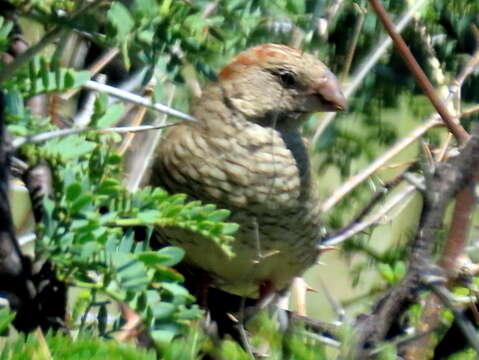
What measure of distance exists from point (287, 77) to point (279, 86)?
0.11 feet

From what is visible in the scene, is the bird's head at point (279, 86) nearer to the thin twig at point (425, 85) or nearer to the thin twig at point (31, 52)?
the thin twig at point (425, 85)

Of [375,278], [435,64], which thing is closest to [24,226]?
[375,278]

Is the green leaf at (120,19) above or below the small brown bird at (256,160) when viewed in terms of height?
above

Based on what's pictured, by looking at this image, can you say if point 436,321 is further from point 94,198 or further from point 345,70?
point 345,70

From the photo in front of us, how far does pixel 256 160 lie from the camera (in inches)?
102

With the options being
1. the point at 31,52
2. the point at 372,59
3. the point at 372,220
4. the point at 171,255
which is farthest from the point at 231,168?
the point at 31,52

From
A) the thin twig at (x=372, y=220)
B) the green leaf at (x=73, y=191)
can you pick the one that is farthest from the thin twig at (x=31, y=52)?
the thin twig at (x=372, y=220)

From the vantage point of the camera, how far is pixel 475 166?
1.37 meters

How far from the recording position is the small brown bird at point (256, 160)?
8.25 feet

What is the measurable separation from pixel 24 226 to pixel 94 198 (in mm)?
946

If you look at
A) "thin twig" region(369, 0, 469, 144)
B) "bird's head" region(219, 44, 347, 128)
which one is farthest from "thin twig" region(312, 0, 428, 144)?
"thin twig" region(369, 0, 469, 144)

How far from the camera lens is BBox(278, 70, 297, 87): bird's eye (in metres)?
2.57

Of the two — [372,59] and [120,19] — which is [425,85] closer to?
[120,19]

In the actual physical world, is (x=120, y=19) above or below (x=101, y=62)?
above
